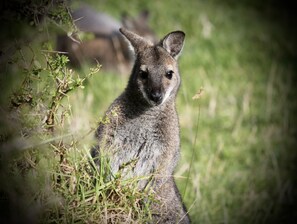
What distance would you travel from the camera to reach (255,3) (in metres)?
14.5

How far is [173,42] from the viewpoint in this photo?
17.7ft

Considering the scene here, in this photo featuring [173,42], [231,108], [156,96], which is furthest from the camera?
[231,108]

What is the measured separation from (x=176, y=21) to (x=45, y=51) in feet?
26.8

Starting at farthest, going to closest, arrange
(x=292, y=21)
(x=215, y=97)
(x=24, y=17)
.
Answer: (x=292, y=21) → (x=215, y=97) → (x=24, y=17)

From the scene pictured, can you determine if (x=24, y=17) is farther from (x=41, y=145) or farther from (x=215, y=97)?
(x=215, y=97)

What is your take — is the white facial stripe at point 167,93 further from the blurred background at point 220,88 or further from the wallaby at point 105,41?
the wallaby at point 105,41

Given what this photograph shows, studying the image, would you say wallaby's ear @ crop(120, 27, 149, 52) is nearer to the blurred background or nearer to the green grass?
the blurred background

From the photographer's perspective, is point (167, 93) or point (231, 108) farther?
point (231, 108)

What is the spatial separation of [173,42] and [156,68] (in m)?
0.33

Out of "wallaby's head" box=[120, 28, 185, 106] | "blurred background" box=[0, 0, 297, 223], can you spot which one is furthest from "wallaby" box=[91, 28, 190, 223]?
"blurred background" box=[0, 0, 297, 223]

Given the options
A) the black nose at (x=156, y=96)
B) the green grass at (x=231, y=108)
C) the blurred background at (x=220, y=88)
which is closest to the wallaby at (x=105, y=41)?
the blurred background at (x=220, y=88)

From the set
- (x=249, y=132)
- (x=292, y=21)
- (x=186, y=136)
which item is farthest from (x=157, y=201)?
(x=292, y=21)

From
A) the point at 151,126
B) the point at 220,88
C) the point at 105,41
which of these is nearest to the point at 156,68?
the point at 151,126

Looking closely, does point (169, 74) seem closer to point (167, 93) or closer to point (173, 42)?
point (167, 93)
